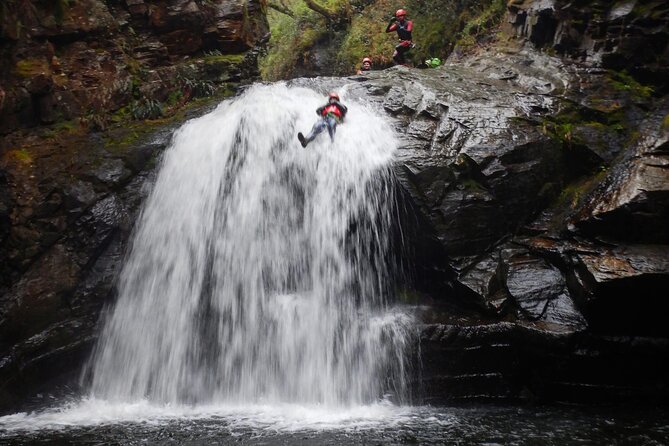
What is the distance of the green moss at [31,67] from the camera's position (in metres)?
8.54

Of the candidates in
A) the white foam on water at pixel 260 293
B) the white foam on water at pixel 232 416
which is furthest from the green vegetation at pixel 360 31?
the white foam on water at pixel 232 416

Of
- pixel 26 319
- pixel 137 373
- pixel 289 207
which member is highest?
pixel 289 207

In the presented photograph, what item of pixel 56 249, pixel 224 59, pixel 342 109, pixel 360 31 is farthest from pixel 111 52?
pixel 360 31

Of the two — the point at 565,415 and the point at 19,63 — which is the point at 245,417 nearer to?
the point at 565,415

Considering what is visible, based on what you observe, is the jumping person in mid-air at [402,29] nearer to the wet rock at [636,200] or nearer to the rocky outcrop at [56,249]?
the wet rock at [636,200]

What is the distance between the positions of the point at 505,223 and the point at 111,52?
879cm

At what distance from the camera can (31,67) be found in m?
8.70

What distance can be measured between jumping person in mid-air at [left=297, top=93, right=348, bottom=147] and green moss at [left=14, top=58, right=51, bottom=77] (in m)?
5.06

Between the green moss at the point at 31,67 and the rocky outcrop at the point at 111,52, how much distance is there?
0.05 feet

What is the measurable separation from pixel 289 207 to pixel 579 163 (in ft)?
16.4

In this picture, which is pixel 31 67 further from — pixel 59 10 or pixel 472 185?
pixel 472 185

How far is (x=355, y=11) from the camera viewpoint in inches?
741

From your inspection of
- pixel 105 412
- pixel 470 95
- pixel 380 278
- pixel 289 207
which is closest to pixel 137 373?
pixel 105 412

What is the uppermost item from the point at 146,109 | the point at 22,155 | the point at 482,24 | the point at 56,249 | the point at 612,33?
the point at 482,24
